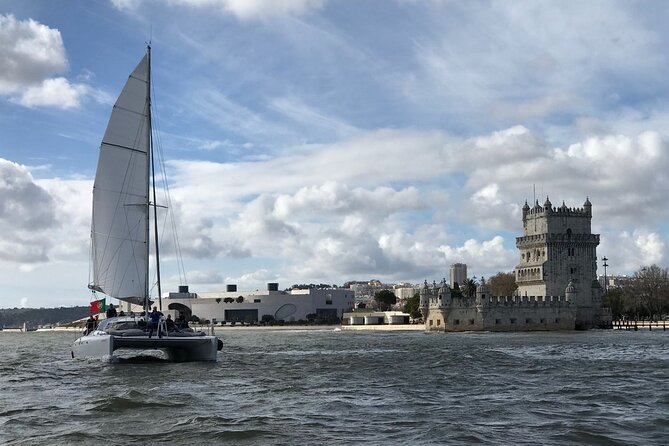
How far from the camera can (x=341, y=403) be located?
30.9m

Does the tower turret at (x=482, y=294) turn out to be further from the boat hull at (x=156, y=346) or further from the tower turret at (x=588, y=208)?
the boat hull at (x=156, y=346)

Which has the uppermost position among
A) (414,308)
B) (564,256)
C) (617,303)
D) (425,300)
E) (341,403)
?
(564,256)

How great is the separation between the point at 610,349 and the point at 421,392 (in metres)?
35.4

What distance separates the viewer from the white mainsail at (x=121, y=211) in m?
52.1

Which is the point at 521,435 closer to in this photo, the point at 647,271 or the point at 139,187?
the point at 139,187

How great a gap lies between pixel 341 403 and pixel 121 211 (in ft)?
84.4

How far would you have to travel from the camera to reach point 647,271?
16675 centimetres

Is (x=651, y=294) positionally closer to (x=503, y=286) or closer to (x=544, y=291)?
(x=503, y=286)

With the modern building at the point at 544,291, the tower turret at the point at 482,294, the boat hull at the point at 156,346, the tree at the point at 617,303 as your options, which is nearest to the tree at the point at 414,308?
the modern building at the point at 544,291

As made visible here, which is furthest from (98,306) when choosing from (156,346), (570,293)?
(570,293)

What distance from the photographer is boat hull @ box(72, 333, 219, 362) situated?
155 ft

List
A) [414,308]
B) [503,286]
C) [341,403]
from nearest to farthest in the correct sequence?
[341,403]
[414,308]
[503,286]

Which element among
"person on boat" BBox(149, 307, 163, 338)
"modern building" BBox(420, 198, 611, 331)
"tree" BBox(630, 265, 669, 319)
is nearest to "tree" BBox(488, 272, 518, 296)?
"tree" BBox(630, 265, 669, 319)

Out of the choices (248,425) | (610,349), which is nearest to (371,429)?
(248,425)
